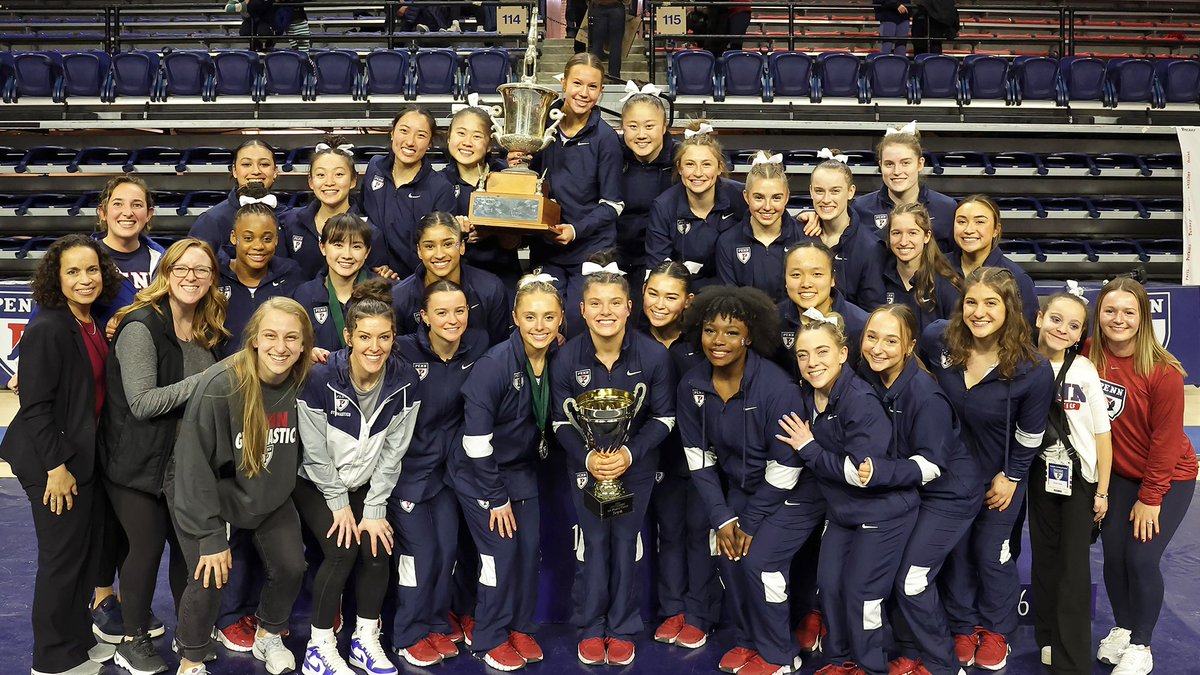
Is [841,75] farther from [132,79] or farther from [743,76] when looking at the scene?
[132,79]

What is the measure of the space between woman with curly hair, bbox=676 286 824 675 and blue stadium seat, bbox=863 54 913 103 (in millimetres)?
8155

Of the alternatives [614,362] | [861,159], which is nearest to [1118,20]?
[861,159]

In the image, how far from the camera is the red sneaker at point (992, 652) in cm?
459

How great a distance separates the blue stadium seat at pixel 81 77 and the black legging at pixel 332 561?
358 inches

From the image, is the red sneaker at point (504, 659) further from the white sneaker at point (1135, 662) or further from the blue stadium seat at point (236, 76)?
the blue stadium seat at point (236, 76)

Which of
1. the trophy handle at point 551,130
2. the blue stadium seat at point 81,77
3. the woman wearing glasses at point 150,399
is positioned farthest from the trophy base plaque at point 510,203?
the blue stadium seat at point 81,77

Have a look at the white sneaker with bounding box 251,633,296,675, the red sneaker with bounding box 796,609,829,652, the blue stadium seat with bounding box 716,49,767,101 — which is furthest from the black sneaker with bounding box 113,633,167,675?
the blue stadium seat with bounding box 716,49,767,101

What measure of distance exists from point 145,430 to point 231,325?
2.45 ft

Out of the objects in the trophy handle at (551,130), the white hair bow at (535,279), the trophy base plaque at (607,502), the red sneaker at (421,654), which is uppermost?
the trophy handle at (551,130)

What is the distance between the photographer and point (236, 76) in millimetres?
11766

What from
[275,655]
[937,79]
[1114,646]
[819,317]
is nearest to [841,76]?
[937,79]

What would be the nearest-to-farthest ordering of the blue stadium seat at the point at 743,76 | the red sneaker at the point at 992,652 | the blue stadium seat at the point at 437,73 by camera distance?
the red sneaker at the point at 992,652 → the blue stadium seat at the point at 437,73 → the blue stadium seat at the point at 743,76

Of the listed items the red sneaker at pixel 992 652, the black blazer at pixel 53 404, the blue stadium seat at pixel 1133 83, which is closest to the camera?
the black blazer at pixel 53 404

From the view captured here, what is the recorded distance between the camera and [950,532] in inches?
174
